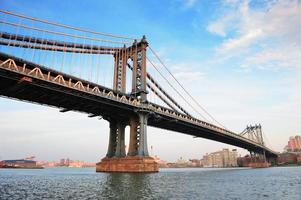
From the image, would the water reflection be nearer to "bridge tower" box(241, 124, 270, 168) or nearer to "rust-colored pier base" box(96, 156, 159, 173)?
"rust-colored pier base" box(96, 156, 159, 173)

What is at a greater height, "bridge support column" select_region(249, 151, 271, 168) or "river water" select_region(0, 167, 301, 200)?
"bridge support column" select_region(249, 151, 271, 168)

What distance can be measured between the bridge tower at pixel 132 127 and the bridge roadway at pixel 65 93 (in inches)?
82.1

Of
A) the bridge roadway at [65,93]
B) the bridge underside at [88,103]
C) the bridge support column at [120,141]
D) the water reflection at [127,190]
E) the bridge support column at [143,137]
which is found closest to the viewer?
the water reflection at [127,190]

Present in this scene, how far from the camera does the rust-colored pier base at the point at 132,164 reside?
59.5m

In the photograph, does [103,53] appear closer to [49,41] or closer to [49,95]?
[49,41]

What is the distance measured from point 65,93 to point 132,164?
66.5 ft

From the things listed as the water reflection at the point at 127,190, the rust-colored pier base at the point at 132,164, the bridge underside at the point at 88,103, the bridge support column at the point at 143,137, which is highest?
the bridge underside at the point at 88,103

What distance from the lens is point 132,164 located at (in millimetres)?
60500

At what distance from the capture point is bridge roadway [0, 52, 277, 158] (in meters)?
45.3

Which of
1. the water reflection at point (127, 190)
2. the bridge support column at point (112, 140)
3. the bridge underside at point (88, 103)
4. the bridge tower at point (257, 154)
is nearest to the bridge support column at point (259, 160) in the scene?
the bridge tower at point (257, 154)

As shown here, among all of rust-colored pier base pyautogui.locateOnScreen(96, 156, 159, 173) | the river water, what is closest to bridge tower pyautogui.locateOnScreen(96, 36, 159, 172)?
rust-colored pier base pyautogui.locateOnScreen(96, 156, 159, 173)

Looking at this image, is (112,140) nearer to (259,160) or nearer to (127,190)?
(127,190)

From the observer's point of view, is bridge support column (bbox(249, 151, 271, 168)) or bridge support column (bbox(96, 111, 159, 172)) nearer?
bridge support column (bbox(96, 111, 159, 172))

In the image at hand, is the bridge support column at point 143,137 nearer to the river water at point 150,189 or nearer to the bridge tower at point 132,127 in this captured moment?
Answer: the bridge tower at point 132,127
